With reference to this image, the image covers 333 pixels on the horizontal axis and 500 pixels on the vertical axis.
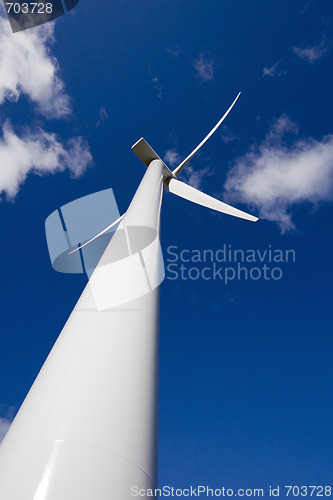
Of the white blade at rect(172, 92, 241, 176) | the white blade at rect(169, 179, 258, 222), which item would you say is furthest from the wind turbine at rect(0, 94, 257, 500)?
the white blade at rect(172, 92, 241, 176)

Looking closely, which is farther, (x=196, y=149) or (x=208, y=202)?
(x=196, y=149)

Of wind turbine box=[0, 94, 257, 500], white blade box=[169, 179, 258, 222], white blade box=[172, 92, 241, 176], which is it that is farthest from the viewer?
white blade box=[172, 92, 241, 176]

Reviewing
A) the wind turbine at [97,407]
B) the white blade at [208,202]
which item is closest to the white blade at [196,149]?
the white blade at [208,202]

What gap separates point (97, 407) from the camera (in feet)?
13.5

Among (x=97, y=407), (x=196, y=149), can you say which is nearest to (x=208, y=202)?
(x=196, y=149)

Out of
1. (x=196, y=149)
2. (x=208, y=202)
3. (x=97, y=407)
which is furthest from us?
(x=196, y=149)

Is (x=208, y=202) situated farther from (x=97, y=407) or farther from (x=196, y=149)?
(x=97, y=407)

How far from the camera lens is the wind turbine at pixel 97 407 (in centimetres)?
339

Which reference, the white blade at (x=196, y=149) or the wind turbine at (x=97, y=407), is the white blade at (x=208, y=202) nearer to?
the white blade at (x=196, y=149)

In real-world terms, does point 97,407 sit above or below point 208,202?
below

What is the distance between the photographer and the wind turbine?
339 cm

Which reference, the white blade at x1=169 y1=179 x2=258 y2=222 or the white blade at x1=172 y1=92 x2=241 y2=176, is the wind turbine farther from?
the white blade at x1=172 y1=92 x2=241 y2=176

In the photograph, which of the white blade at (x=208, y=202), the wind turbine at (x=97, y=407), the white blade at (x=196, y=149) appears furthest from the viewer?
the white blade at (x=196, y=149)

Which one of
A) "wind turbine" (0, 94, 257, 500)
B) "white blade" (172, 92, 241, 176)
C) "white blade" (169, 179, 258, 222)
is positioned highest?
"white blade" (172, 92, 241, 176)
